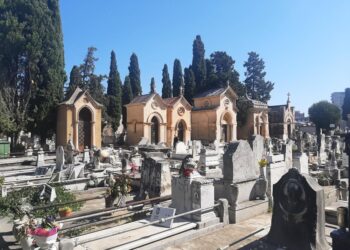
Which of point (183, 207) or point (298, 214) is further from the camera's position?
point (183, 207)

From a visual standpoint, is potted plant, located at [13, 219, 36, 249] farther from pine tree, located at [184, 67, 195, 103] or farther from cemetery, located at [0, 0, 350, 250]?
pine tree, located at [184, 67, 195, 103]

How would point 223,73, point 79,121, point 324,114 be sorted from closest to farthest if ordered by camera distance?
point 79,121
point 223,73
point 324,114

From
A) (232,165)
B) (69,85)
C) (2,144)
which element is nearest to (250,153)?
(232,165)

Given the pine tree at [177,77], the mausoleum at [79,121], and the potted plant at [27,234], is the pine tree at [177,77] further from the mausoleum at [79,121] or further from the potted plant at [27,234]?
the potted plant at [27,234]

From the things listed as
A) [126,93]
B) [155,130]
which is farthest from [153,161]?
[126,93]

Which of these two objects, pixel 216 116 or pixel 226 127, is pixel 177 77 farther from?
pixel 216 116

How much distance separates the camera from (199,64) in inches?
1769

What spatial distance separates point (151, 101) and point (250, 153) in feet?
73.6

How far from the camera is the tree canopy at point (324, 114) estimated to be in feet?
185

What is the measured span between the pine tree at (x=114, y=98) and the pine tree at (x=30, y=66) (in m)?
9.23

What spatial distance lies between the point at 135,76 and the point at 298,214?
39.5 metres

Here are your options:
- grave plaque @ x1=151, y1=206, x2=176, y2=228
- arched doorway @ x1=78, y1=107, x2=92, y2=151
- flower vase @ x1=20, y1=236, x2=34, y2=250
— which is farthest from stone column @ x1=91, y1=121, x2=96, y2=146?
flower vase @ x1=20, y1=236, x2=34, y2=250

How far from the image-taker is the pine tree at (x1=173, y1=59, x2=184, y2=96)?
45.1 metres

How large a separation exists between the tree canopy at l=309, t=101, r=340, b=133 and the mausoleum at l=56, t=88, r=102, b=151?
45336 millimetres
